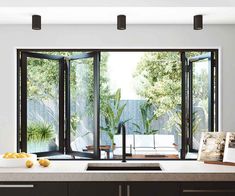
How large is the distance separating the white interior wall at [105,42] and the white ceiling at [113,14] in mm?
119

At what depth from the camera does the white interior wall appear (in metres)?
3.84

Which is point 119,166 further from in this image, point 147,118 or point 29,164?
point 147,118

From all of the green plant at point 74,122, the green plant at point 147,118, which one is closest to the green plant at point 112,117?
the green plant at point 147,118

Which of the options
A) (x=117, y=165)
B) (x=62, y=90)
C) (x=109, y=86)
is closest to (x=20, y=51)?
(x=62, y=90)

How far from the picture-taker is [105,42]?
3.87 m

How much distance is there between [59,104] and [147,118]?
434cm
